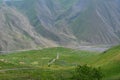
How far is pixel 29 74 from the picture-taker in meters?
146

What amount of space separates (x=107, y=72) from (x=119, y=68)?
15.7ft

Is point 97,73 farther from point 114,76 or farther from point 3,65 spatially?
point 3,65

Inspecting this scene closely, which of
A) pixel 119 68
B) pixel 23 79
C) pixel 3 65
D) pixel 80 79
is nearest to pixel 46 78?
pixel 23 79

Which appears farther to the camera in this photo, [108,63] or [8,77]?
[108,63]

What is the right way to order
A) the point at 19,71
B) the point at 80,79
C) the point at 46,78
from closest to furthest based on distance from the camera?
the point at 80,79, the point at 46,78, the point at 19,71

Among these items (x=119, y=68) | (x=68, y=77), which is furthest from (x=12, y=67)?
(x=119, y=68)

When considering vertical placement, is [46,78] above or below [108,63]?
below

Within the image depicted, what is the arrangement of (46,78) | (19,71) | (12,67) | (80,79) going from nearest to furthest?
(80,79) < (46,78) < (19,71) < (12,67)

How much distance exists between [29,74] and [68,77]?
1435 cm

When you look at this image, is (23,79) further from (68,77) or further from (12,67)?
(12,67)

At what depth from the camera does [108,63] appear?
15925 cm

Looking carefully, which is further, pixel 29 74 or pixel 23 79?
pixel 29 74

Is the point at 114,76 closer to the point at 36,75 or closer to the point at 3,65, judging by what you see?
the point at 36,75

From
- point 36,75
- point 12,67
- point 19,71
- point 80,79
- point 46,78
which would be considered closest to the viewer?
point 80,79
